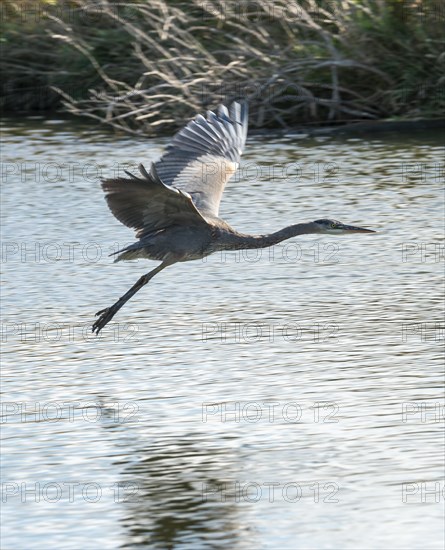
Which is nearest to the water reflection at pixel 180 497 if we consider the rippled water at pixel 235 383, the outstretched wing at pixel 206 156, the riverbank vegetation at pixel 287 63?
the rippled water at pixel 235 383

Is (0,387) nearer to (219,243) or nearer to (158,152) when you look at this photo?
(219,243)

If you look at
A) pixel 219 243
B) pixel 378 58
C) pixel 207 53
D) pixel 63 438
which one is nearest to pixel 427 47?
pixel 378 58

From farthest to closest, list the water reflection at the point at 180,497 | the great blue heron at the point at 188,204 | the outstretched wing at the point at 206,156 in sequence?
1. the outstretched wing at the point at 206,156
2. the great blue heron at the point at 188,204
3. the water reflection at the point at 180,497

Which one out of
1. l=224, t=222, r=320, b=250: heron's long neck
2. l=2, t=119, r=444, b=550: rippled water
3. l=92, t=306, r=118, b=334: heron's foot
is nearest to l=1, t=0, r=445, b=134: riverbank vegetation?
l=2, t=119, r=444, b=550: rippled water

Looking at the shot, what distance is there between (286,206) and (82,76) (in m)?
7.81

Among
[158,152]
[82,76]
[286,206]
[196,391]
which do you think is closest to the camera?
[196,391]

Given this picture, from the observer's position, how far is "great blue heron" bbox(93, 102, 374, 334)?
879 centimetres

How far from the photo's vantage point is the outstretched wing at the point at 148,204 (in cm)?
853

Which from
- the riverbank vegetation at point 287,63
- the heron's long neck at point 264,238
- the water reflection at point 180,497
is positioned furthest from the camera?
the riverbank vegetation at point 287,63

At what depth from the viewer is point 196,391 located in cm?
897

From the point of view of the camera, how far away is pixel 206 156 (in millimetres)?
10281

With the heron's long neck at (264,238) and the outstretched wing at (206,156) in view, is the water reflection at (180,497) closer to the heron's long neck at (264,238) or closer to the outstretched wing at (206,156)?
the heron's long neck at (264,238)

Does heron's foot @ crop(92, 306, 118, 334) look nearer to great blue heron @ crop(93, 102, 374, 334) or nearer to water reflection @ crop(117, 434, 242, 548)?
great blue heron @ crop(93, 102, 374, 334)

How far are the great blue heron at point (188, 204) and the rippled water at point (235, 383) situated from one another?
2.60ft
